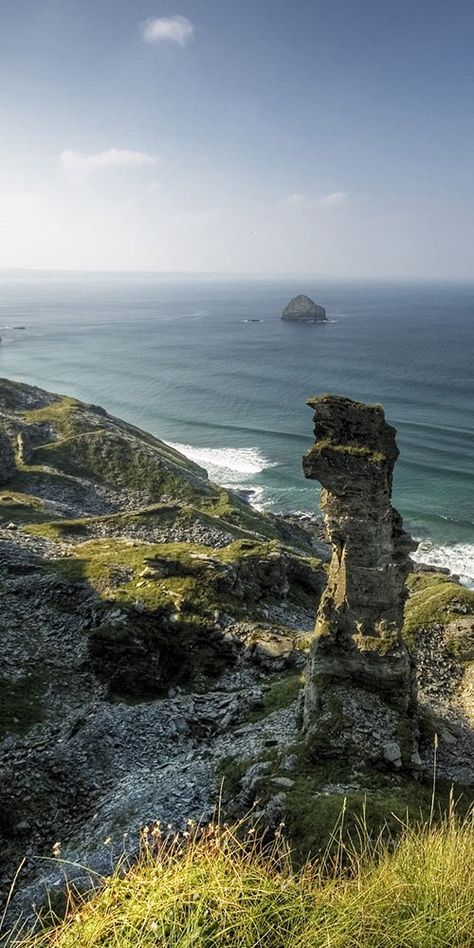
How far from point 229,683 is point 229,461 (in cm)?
8682

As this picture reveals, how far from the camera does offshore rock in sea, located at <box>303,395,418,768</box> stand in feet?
80.3

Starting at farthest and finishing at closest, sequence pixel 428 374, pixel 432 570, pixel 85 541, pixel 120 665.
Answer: pixel 428 374 → pixel 432 570 → pixel 85 541 → pixel 120 665

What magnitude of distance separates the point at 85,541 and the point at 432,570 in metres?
44.4

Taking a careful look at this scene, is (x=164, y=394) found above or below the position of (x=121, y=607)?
above

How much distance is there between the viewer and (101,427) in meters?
89.1

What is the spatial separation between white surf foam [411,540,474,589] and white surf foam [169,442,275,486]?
37.7 m

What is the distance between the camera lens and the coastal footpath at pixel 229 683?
23.3m

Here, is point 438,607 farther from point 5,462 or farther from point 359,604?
point 5,462

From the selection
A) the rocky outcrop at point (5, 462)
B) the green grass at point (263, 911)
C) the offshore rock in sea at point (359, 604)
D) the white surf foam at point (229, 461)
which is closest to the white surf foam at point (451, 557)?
the white surf foam at point (229, 461)

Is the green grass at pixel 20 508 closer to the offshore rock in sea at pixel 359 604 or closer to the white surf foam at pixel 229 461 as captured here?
the offshore rock in sea at pixel 359 604

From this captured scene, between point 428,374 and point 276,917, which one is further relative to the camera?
point 428,374

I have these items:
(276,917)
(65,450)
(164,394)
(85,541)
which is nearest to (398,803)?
(276,917)

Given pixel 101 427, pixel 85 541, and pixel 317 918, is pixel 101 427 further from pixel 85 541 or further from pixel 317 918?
pixel 317 918

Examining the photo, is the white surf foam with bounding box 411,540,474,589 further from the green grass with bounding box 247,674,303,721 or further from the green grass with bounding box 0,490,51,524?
the green grass with bounding box 247,674,303,721
